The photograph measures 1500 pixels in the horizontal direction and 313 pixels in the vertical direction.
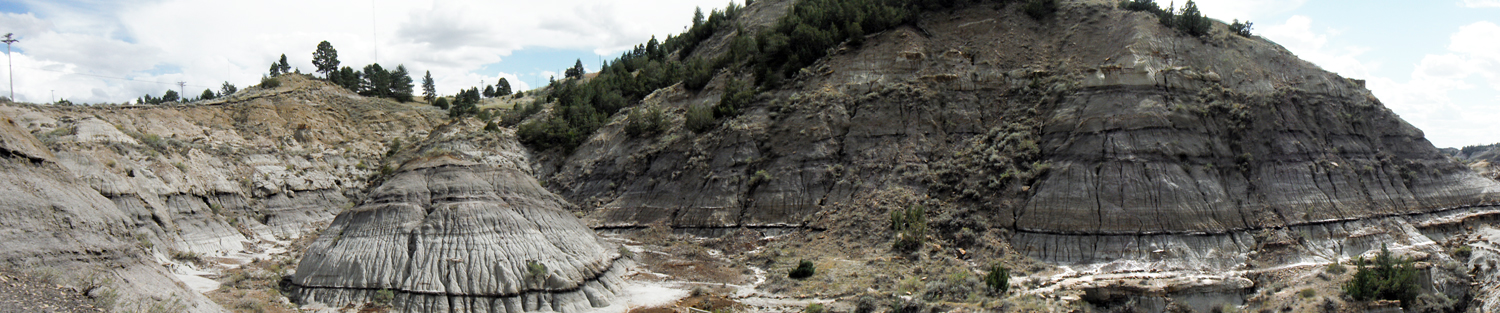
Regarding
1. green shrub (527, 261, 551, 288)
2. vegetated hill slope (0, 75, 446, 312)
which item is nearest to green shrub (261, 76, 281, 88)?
vegetated hill slope (0, 75, 446, 312)

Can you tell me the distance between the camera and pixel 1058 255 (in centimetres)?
2698

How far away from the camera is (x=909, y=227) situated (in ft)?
101

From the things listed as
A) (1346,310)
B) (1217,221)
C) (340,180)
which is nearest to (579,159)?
(340,180)

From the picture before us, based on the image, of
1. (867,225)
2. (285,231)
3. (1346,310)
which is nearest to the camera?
(1346,310)

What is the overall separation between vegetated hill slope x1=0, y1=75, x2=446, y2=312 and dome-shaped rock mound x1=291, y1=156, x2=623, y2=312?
4.66 m

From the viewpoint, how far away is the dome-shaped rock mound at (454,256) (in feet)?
76.2

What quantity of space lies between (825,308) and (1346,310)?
1563 cm

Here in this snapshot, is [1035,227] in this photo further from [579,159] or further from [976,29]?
[579,159]

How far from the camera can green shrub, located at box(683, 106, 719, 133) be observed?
41844 millimetres

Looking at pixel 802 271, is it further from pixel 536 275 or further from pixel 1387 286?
pixel 1387 286

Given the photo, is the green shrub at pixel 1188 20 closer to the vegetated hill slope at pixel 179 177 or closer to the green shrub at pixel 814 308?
the green shrub at pixel 814 308

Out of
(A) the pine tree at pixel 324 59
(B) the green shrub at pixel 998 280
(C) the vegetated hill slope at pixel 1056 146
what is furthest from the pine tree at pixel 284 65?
(B) the green shrub at pixel 998 280

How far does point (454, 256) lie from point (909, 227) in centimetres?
1764

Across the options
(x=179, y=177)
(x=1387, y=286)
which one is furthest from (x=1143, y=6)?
(x=179, y=177)
